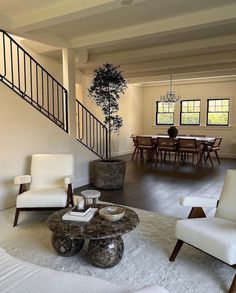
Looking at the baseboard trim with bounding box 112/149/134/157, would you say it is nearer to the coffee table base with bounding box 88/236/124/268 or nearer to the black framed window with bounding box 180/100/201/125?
the black framed window with bounding box 180/100/201/125

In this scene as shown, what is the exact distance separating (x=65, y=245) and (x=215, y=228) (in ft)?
4.65

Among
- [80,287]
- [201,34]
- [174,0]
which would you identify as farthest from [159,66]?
[80,287]

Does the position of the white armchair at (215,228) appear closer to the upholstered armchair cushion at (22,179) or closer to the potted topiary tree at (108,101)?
the upholstered armchair cushion at (22,179)

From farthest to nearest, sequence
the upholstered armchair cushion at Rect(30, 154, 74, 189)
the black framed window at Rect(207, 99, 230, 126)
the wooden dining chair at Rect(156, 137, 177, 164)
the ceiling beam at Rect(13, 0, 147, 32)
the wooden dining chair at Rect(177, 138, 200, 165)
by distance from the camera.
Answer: the black framed window at Rect(207, 99, 230, 126) < the wooden dining chair at Rect(156, 137, 177, 164) < the wooden dining chair at Rect(177, 138, 200, 165) < the upholstered armchair cushion at Rect(30, 154, 74, 189) < the ceiling beam at Rect(13, 0, 147, 32)

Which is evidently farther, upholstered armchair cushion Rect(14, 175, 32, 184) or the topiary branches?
the topiary branches

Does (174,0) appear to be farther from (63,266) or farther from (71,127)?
(63,266)

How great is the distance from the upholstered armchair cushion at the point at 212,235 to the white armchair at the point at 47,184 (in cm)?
163

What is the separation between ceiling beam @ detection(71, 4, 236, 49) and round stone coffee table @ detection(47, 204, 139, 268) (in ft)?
9.67

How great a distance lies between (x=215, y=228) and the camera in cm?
→ 228

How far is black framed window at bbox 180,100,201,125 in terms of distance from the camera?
1012 cm

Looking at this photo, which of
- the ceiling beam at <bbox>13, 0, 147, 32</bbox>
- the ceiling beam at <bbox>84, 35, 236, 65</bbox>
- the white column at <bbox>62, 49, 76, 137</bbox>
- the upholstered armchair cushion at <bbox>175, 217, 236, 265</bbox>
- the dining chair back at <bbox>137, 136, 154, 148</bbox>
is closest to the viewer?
the upholstered armchair cushion at <bbox>175, 217, 236, 265</bbox>

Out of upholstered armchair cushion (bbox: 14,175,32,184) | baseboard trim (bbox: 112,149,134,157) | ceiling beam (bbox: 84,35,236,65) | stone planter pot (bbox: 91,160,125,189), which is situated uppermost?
ceiling beam (bbox: 84,35,236,65)

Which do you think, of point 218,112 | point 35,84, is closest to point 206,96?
point 218,112

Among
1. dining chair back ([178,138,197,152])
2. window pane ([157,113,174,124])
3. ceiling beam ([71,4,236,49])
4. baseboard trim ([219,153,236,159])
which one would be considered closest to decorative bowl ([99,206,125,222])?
ceiling beam ([71,4,236,49])
